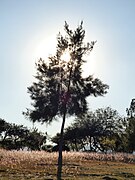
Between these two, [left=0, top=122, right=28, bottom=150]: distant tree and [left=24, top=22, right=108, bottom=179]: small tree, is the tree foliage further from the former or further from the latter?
[left=0, top=122, right=28, bottom=150]: distant tree

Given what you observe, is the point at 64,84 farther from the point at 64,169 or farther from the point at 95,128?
the point at 95,128

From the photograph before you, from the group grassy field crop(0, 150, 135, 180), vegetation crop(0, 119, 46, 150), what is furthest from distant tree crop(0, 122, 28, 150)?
grassy field crop(0, 150, 135, 180)

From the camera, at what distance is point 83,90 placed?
27.3 meters

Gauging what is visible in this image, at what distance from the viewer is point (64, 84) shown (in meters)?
27.7

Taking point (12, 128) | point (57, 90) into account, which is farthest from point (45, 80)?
point (12, 128)

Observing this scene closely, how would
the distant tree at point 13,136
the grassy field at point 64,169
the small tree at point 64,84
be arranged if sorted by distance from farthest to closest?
1. the distant tree at point 13,136
2. the small tree at point 64,84
3. the grassy field at point 64,169

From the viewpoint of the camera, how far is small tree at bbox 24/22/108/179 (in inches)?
1027

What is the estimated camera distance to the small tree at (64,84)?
2609 cm

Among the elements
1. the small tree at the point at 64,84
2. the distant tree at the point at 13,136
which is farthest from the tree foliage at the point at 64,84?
the distant tree at the point at 13,136

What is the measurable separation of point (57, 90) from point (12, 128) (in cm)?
4800

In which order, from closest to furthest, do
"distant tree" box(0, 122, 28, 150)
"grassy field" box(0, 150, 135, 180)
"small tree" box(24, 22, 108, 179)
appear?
"grassy field" box(0, 150, 135, 180) < "small tree" box(24, 22, 108, 179) < "distant tree" box(0, 122, 28, 150)

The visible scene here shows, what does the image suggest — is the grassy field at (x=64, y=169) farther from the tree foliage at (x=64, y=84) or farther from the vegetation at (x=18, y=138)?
the vegetation at (x=18, y=138)

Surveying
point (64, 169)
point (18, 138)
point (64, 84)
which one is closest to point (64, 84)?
point (64, 84)

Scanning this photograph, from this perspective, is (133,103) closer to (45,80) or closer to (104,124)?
(104,124)
